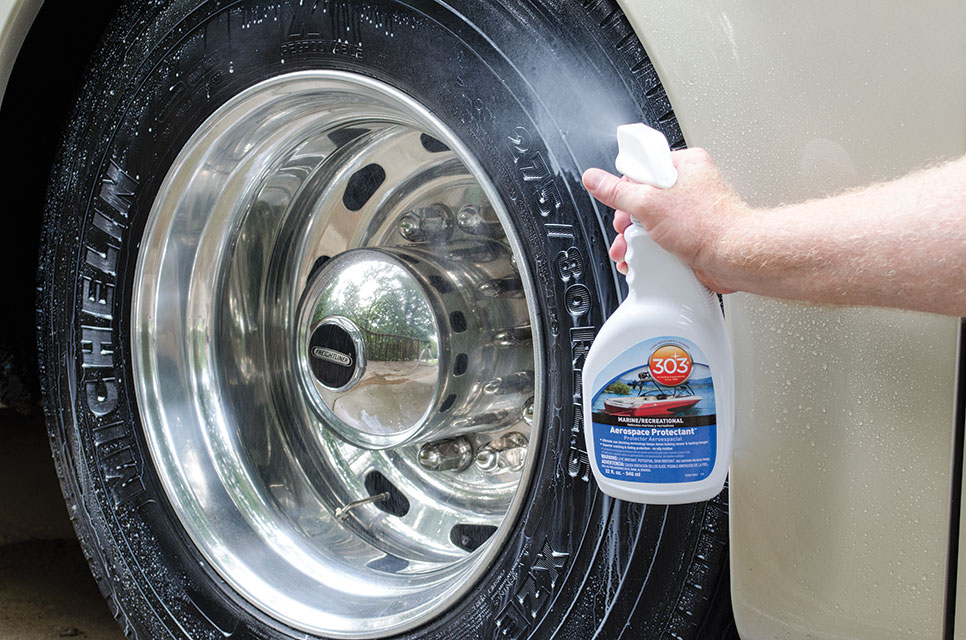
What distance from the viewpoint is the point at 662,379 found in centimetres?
87

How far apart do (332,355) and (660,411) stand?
709 mm

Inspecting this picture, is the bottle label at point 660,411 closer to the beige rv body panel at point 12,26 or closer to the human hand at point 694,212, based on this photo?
the human hand at point 694,212

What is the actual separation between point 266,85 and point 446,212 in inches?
14.7

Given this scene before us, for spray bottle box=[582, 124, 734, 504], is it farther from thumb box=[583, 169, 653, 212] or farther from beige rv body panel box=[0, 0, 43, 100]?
beige rv body panel box=[0, 0, 43, 100]

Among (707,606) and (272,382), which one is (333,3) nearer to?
(272,382)

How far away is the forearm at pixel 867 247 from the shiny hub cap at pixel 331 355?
544mm

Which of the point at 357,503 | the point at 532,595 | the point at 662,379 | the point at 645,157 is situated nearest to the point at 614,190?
the point at 645,157

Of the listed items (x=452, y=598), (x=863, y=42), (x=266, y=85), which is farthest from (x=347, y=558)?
(x=863, y=42)

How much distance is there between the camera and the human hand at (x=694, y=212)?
805mm

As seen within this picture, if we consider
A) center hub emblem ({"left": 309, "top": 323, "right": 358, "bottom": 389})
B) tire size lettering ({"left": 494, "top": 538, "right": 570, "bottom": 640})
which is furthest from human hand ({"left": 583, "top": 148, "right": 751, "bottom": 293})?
center hub emblem ({"left": 309, "top": 323, "right": 358, "bottom": 389})

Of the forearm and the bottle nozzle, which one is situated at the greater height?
the bottle nozzle

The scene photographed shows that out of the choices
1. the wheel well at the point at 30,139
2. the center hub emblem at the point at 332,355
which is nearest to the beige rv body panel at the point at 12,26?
the wheel well at the point at 30,139

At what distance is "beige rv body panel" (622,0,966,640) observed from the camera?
0.79m

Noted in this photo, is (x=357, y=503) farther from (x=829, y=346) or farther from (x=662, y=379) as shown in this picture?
(x=829, y=346)
